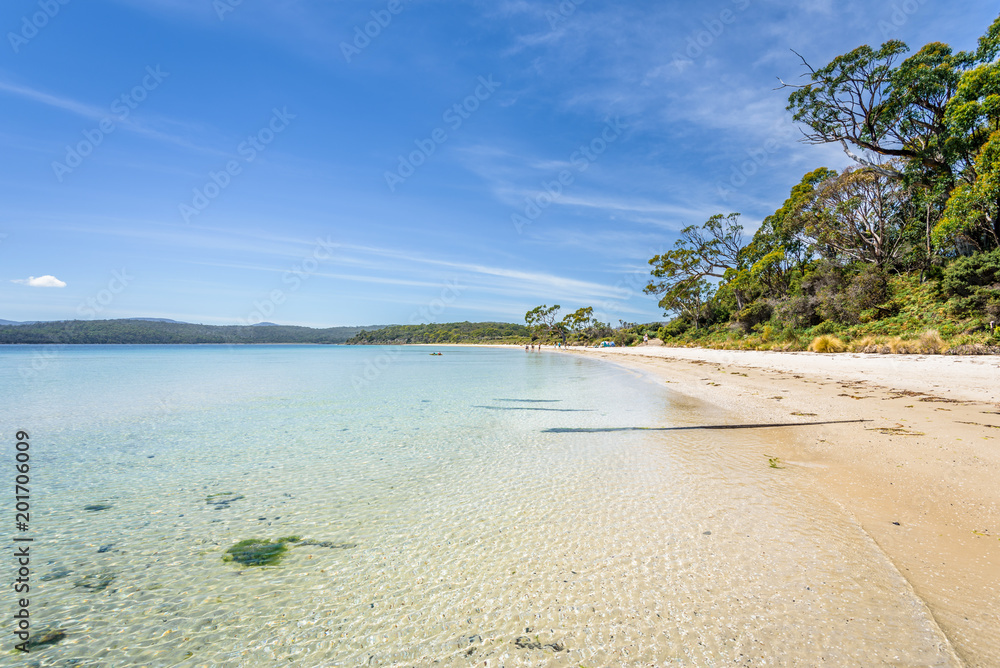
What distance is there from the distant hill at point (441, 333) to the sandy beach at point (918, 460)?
13769cm

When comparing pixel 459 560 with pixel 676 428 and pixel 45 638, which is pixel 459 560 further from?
pixel 676 428

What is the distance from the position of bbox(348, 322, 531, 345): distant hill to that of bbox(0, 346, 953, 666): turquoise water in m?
143

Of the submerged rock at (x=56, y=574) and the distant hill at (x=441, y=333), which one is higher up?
the distant hill at (x=441, y=333)

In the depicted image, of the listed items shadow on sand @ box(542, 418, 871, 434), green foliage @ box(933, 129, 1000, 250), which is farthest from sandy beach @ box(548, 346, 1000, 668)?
green foliage @ box(933, 129, 1000, 250)

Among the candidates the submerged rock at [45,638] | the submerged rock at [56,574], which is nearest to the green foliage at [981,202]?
the submerged rock at [45,638]

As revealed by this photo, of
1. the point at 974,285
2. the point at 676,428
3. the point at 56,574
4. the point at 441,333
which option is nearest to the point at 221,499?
the point at 56,574

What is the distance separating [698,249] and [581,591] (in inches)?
1888

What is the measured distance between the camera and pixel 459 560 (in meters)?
3.49

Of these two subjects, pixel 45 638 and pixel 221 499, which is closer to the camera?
pixel 45 638

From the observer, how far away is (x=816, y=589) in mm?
2877

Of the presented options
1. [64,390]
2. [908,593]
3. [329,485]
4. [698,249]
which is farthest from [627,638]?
[698,249]

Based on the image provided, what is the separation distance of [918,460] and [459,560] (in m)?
6.60

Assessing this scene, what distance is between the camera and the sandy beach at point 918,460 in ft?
9.16

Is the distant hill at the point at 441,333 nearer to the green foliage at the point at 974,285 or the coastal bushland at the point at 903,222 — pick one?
the coastal bushland at the point at 903,222
